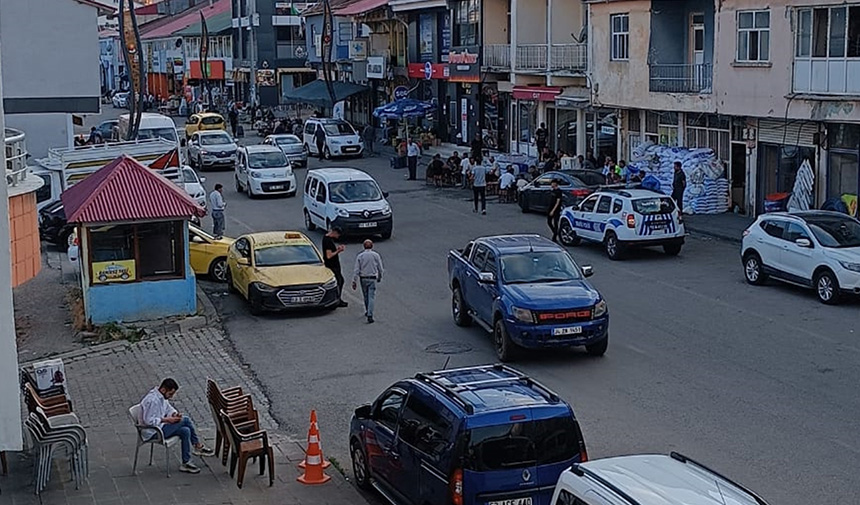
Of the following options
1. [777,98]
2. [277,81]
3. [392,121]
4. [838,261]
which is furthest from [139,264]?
[277,81]

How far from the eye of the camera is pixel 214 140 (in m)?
50.0

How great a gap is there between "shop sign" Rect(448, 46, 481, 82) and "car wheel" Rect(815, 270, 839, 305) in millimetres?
28524

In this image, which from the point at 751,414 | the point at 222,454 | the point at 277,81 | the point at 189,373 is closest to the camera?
the point at 222,454

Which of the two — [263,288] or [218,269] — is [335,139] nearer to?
[218,269]

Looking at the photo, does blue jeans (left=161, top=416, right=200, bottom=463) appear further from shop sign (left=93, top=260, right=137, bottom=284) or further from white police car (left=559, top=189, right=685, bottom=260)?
white police car (left=559, top=189, right=685, bottom=260)

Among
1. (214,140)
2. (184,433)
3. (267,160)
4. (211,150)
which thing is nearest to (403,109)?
(214,140)

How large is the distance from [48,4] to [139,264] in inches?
314

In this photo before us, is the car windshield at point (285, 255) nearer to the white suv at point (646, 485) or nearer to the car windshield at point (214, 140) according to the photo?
the white suv at point (646, 485)

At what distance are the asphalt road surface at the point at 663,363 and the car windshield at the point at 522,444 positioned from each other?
109 inches

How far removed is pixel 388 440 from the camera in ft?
39.3

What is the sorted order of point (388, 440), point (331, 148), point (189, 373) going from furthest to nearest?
point (331, 148), point (189, 373), point (388, 440)

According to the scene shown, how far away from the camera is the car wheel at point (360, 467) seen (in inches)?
502

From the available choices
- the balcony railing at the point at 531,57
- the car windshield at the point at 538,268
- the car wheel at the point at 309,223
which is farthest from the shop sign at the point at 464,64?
the car windshield at the point at 538,268

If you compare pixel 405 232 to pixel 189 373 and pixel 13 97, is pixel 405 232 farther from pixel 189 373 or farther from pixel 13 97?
pixel 189 373
